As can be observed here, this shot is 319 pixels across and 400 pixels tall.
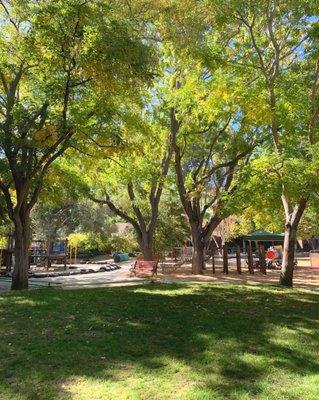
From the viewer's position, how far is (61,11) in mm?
9867

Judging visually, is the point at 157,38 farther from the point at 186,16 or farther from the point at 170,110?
the point at 170,110

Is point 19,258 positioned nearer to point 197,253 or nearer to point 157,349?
point 157,349

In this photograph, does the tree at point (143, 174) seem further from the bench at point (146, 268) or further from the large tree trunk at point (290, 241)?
the large tree trunk at point (290, 241)

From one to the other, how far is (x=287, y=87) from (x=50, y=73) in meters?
7.13

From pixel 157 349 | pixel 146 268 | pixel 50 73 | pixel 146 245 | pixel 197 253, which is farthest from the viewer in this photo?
pixel 146 245

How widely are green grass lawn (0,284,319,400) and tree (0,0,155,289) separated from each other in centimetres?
451

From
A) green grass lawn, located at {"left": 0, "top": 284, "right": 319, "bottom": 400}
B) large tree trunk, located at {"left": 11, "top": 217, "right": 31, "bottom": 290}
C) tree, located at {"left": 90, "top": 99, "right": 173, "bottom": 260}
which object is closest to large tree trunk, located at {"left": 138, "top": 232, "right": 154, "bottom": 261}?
tree, located at {"left": 90, "top": 99, "right": 173, "bottom": 260}

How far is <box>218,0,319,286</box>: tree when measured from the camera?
1173cm

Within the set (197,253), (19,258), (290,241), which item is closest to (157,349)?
(19,258)

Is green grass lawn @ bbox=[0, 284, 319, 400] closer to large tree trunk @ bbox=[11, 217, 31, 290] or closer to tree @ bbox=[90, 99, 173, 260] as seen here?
large tree trunk @ bbox=[11, 217, 31, 290]

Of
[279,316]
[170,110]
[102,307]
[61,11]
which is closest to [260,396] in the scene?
A: [279,316]

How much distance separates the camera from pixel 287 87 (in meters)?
13.4

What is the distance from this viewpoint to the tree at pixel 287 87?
11.7 meters

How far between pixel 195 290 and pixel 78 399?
806 cm
